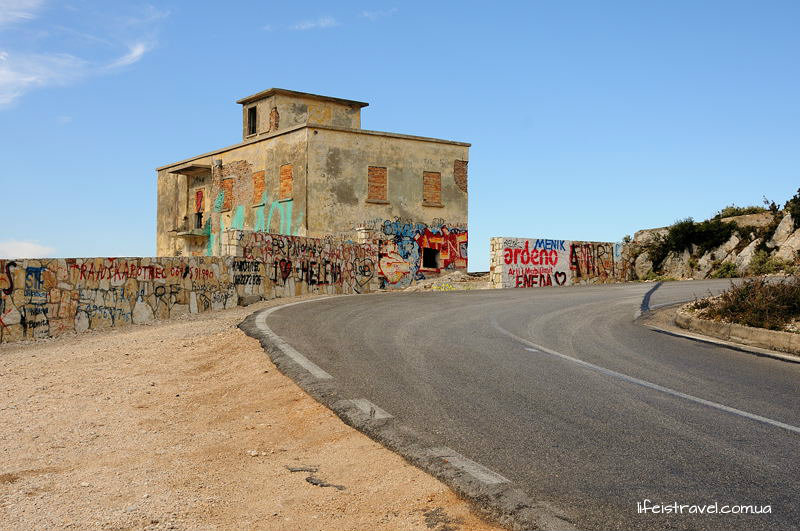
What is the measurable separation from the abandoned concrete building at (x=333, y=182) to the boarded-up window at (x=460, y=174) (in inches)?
2.2

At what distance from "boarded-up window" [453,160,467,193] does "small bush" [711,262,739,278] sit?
13406 millimetres

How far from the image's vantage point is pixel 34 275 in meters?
16.2

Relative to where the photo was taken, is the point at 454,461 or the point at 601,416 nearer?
the point at 454,461

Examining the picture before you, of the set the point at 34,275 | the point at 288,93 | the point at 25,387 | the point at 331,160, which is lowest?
the point at 25,387

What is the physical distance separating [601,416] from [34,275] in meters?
14.5

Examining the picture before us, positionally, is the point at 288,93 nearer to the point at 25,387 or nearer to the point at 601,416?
the point at 25,387

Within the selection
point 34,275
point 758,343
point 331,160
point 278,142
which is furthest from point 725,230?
point 34,275

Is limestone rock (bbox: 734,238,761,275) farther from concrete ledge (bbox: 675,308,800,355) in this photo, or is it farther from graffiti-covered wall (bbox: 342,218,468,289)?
concrete ledge (bbox: 675,308,800,355)

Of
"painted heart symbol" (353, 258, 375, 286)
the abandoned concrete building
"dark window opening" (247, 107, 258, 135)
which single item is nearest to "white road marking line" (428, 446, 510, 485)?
"painted heart symbol" (353, 258, 375, 286)

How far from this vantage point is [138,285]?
1830 cm

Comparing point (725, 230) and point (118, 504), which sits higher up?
point (725, 230)

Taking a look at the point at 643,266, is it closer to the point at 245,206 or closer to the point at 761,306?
the point at 245,206

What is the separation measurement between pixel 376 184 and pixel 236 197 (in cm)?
892

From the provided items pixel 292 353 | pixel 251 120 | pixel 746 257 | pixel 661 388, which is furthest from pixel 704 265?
pixel 292 353
